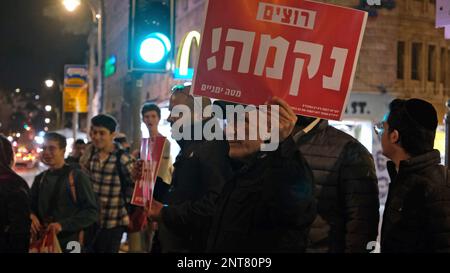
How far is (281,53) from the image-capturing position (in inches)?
139

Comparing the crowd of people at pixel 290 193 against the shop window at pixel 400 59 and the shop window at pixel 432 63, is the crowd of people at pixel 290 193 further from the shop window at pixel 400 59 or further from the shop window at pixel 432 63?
the shop window at pixel 432 63

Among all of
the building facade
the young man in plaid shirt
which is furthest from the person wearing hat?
the building facade

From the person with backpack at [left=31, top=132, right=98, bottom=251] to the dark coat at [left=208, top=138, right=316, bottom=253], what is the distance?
2.73 m

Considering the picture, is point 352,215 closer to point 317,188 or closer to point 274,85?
point 317,188

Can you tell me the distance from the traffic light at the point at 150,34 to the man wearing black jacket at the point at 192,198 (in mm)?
3518

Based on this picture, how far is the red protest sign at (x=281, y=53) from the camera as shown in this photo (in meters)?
3.54

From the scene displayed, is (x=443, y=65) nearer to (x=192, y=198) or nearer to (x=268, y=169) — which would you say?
(x=192, y=198)

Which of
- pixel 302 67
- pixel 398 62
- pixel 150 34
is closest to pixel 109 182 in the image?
pixel 150 34

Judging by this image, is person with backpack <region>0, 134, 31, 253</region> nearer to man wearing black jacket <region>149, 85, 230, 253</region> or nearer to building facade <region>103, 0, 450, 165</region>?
man wearing black jacket <region>149, 85, 230, 253</region>

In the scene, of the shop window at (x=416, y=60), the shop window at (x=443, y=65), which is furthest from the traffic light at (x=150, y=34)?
the shop window at (x=443, y=65)

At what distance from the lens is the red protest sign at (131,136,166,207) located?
520 centimetres

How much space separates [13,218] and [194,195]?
122cm
